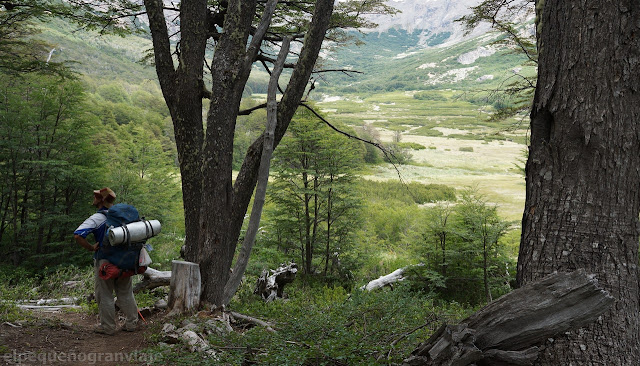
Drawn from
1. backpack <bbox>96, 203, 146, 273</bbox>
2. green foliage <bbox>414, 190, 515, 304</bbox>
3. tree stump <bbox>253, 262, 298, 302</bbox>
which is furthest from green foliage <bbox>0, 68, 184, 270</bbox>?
backpack <bbox>96, 203, 146, 273</bbox>

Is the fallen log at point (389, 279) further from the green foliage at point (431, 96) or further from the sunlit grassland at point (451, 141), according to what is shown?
the green foliage at point (431, 96)

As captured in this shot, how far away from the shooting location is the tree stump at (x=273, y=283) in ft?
25.0

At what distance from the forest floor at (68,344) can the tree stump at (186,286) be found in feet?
1.04

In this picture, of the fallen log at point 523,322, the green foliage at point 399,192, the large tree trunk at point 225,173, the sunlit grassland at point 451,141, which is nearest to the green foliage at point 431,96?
the sunlit grassland at point 451,141

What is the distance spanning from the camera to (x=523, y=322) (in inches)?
77.8

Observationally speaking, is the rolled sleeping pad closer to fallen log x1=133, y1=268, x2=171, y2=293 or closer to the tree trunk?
the tree trunk

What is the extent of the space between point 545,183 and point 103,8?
666 cm

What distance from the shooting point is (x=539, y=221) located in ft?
7.04

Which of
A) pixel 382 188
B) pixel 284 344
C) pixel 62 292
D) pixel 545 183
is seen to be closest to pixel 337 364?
pixel 284 344

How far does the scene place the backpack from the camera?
392cm

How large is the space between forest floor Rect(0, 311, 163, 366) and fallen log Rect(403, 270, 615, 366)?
2290 millimetres

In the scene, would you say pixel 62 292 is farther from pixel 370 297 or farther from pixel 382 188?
pixel 382 188

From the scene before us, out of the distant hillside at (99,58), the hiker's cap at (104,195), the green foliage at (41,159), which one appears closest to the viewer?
the hiker's cap at (104,195)

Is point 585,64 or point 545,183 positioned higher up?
point 585,64
